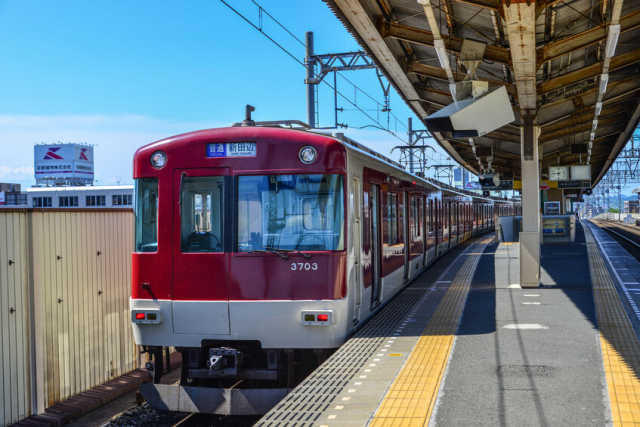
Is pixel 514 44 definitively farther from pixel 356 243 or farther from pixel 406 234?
pixel 406 234

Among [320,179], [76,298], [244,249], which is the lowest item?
[76,298]

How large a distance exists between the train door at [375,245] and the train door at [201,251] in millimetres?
2278

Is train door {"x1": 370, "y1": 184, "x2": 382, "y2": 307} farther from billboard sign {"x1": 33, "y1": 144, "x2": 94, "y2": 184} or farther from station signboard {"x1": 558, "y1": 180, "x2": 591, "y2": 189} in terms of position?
billboard sign {"x1": 33, "y1": 144, "x2": 94, "y2": 184}

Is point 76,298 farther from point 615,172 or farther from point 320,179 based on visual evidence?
point 615,172

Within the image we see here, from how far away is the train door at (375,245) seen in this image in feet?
27.7

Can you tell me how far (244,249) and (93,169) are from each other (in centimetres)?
8947

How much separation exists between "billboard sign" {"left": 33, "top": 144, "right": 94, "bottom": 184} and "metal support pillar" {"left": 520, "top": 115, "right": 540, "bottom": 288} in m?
80.3

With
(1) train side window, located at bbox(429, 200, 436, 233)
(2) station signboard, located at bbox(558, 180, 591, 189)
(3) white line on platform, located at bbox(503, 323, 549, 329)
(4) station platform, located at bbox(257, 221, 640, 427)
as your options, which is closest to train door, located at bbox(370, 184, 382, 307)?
(4) station platform, located at bbox(257, 221, 640, 427)

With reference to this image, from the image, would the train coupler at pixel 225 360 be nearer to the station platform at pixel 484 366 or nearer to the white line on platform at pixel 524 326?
the station platform at pixel 484 366

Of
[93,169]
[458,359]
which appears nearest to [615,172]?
[458,359]

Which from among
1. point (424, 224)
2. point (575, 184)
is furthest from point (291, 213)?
point (575, 184)

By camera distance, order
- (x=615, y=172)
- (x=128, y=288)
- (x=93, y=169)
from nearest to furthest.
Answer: (x=128, y=288) < (x=615, y=172) < (x=93, y=169)

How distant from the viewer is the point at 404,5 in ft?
29.5

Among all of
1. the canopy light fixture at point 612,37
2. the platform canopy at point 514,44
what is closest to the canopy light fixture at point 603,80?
the platform canopy at point 514,44
